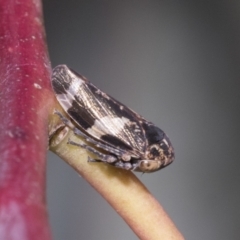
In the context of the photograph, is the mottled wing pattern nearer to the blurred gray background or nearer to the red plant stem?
the red plant stem

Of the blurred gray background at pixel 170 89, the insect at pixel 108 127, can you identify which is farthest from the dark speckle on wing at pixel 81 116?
the blurred gray background at pixel 170 89

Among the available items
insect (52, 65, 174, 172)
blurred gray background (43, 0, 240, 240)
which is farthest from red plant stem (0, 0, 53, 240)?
blurred gray background (43, 0, 240, 240)

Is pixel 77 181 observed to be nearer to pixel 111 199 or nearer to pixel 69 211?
pixel 69 211

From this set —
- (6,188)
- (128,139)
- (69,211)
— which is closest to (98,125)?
(128,139)

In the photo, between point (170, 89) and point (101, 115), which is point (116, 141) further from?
point (170, 89)

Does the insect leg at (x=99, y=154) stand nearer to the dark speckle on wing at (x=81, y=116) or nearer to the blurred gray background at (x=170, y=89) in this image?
the dark speckle on wing at (x=81, y=116)
